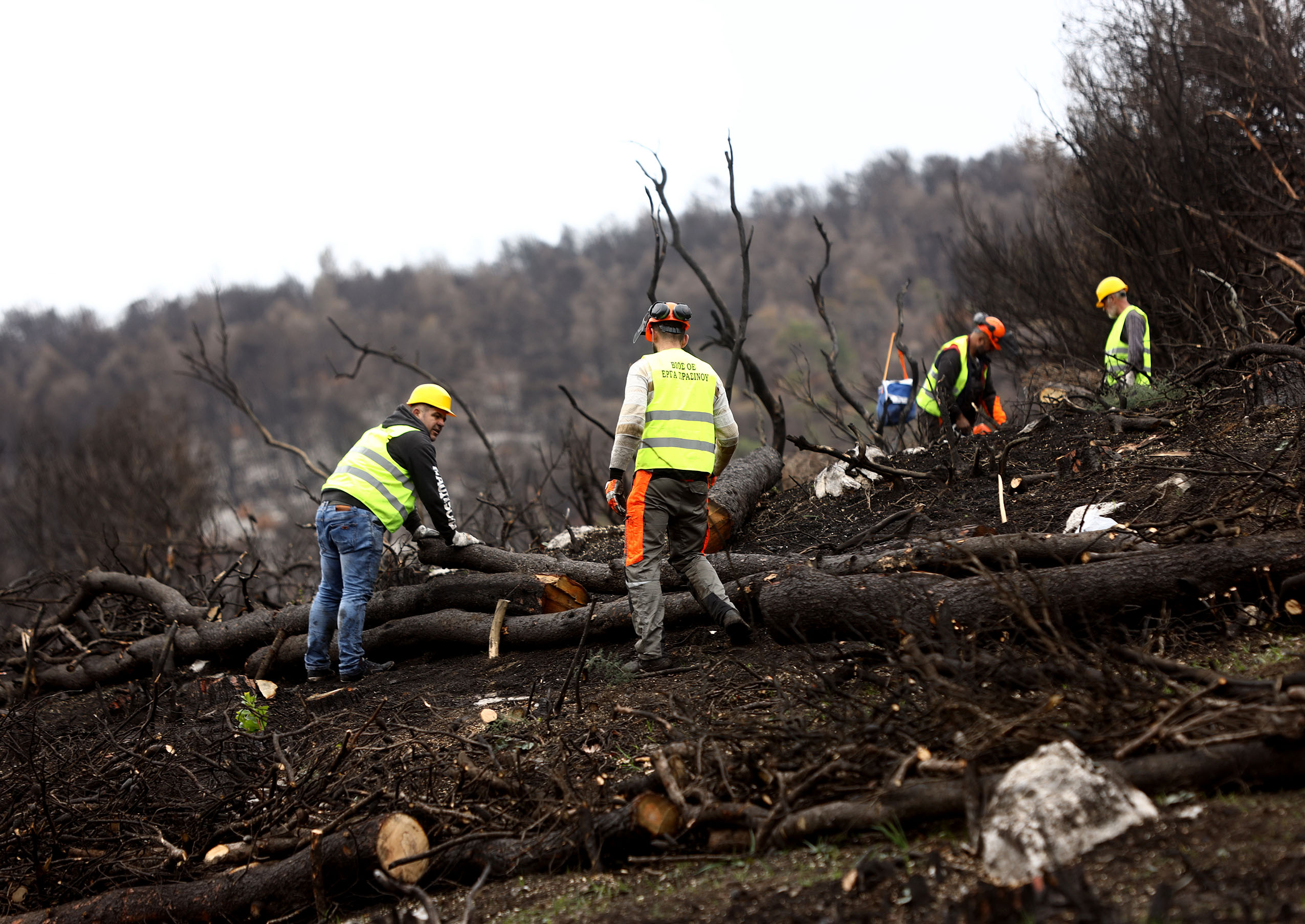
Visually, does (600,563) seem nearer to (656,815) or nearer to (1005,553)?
(1005,553)

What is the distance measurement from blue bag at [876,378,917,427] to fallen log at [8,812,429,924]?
6.50 meters

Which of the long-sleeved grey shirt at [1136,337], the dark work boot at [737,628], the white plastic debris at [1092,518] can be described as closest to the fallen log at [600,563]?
the dark work boot at [737,628]

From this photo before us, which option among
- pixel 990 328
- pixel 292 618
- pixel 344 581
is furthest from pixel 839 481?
pixel 292 618

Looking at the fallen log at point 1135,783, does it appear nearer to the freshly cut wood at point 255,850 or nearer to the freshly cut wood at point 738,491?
the freshly cut wood at point 255,850

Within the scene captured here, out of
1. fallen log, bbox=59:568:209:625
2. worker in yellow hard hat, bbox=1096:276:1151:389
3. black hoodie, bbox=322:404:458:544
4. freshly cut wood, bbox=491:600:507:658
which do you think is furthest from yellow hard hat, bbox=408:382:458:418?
worker in yellow hard hat, bbox=1096:276:1151:389

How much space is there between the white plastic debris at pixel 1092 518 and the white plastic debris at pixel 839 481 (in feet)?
5.98

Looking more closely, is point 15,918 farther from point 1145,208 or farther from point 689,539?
point 1145,208

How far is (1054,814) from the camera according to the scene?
7.04ft

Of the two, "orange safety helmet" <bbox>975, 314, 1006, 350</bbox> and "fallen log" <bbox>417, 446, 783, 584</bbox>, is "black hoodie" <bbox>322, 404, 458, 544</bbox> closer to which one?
"fallen log" <bbox>417, 446, 783, 584</bbox>

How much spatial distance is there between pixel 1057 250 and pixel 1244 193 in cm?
363

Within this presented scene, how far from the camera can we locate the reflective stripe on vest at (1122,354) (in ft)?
23.4

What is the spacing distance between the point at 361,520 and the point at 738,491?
264 centimetres

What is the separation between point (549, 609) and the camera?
5.71 metres

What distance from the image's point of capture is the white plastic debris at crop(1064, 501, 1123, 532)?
179 inches
